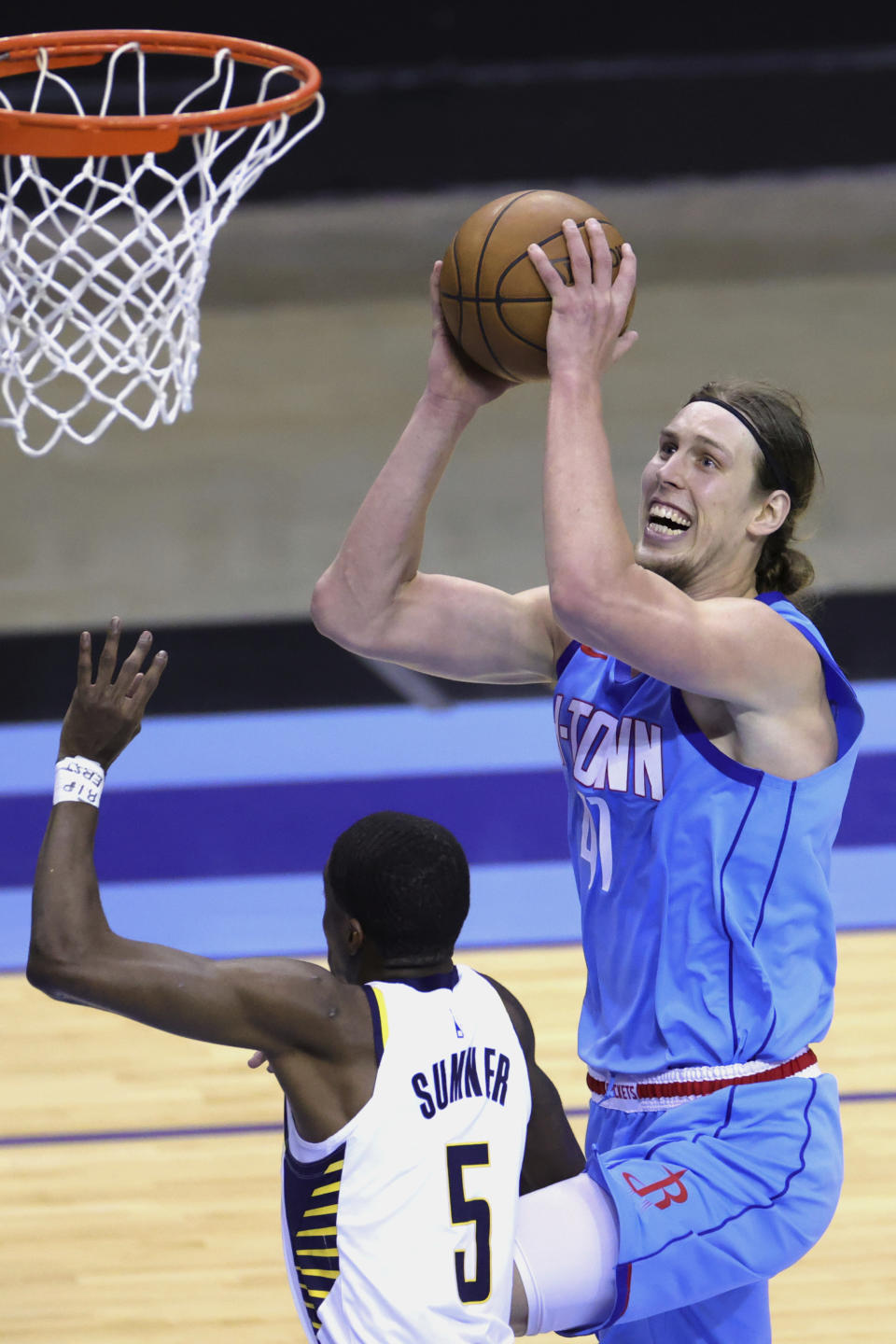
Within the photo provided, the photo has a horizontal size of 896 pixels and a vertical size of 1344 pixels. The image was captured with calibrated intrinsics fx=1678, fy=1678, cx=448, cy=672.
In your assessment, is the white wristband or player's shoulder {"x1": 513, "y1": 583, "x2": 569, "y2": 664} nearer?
the white wristband

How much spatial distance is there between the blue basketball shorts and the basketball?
1251 millimetres

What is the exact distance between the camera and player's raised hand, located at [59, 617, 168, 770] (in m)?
2.35

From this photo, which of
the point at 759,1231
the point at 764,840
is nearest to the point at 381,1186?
the point at 759,1231

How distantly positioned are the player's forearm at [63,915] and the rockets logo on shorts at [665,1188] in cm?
91

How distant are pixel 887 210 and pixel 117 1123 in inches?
628

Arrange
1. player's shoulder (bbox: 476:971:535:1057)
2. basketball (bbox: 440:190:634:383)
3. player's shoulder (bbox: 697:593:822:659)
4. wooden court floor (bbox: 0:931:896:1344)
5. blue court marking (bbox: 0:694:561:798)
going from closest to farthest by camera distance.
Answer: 1. player's shoulder (bbox: 476:971:535:1057)
2. player's shoulder (bbox: 697:593:822:659)
3. basketball (bbox: 440:190:634:383)
4. wooden court floor (bbox: 0:931:896:1344)
5. blue court marking (bbox: 0:694:561:798)

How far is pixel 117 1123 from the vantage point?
4.80 m

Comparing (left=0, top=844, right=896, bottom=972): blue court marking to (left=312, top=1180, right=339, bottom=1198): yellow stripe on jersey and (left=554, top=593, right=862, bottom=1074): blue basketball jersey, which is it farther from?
(left=312, top=1180, right=339, bottom=1198): yellow stripe on jersey

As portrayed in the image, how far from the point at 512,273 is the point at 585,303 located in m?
0.19

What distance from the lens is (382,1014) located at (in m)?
2.29

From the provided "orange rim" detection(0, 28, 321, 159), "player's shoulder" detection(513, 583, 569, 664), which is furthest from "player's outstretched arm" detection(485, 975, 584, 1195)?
"orange rim" detection(0, 28, 321, 159)

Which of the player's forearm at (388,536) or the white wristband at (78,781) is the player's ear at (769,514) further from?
the white wristband at (78,781)

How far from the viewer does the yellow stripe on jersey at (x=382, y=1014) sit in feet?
7.46

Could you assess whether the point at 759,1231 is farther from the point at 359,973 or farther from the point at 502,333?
the point at 502,333
